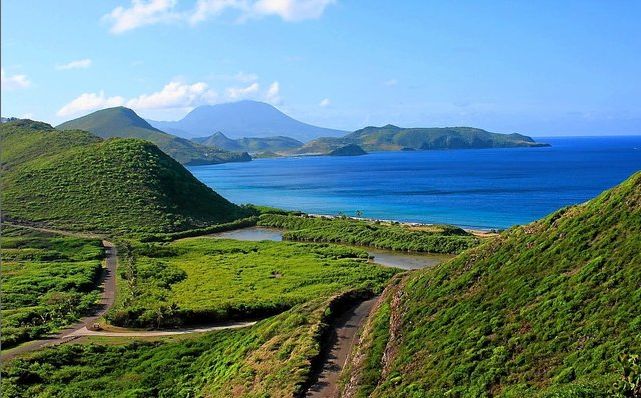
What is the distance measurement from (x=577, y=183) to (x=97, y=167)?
12980cm

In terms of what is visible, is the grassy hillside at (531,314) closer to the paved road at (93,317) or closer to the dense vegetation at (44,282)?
the paved road at (93,317)

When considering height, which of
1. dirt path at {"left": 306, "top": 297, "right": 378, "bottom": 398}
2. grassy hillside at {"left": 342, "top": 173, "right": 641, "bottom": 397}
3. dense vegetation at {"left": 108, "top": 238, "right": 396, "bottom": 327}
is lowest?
dense vegetation at {"left": 108, "top": 238, "right": 396, "bottom": 327}

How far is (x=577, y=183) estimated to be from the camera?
169 meters

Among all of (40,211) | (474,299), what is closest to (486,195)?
(40,211)

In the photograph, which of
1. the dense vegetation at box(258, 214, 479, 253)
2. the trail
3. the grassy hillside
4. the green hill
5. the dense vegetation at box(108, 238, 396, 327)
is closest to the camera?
the grassy hillside

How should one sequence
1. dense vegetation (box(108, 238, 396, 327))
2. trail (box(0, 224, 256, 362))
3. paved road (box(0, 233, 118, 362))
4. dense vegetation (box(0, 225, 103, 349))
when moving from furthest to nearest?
dense vegetation (box(108, 238, 396, 327)) → dense vegetation (box(0, 225, 103, 349)) → trail (box(0, 224, 256, 362)) → paved road (box(0, 233, 118, 362))

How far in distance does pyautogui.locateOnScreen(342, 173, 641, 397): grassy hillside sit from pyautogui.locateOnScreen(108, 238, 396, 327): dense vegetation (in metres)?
12.6

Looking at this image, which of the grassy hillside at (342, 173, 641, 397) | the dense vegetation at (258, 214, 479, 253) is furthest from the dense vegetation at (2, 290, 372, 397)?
the dense vegetation at (258, 214, 479, 253)

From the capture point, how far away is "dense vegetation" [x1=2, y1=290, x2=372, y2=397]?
2717 centimetres

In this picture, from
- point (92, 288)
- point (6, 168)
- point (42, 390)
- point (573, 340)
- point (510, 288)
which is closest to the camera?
point (573, 340)

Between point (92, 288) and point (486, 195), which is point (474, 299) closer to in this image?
point (92, 288)

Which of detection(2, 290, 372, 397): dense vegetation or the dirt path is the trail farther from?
the dirt path

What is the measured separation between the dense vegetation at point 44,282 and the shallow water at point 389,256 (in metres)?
21.5

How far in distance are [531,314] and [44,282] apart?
4704 cm
